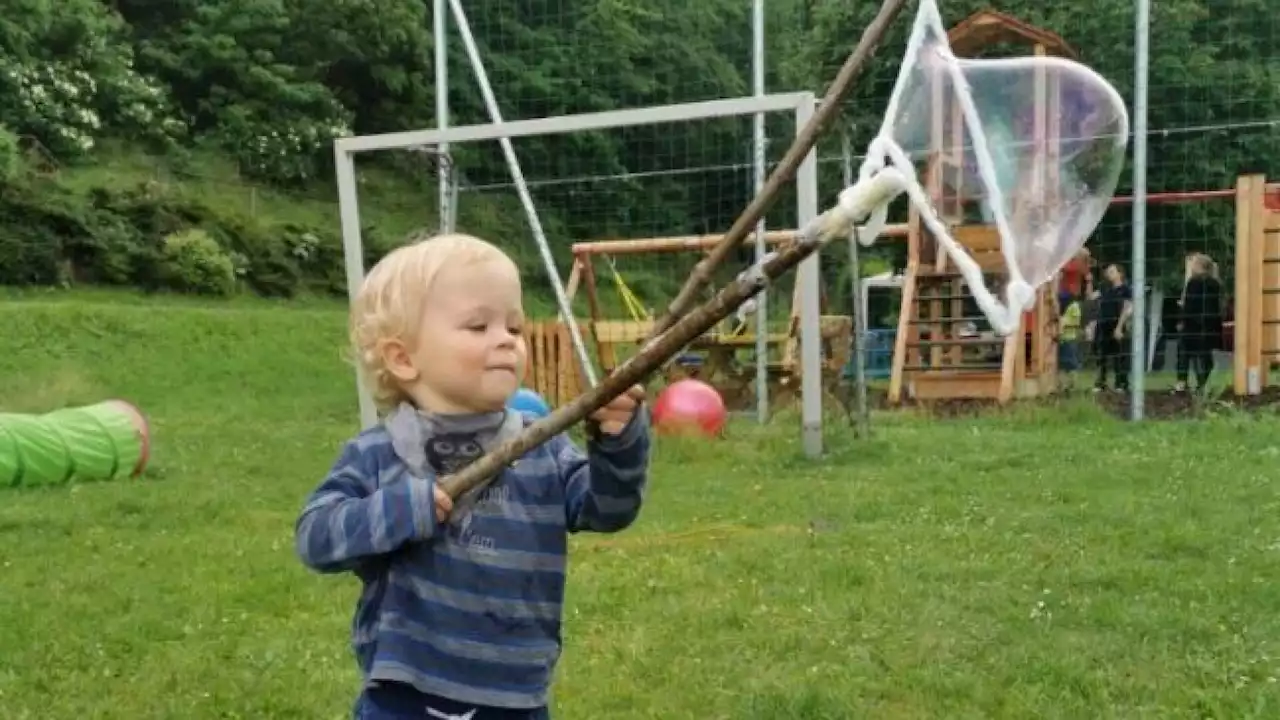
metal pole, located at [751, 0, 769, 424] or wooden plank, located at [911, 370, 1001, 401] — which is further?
wooden plank, located at [911, 370, 1001, 401]

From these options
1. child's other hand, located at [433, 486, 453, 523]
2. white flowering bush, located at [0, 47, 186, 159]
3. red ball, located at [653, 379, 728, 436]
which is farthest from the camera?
white flowering bush, located at [0, 47, 186, 159]

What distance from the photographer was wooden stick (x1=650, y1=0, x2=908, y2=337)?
1.90 metres

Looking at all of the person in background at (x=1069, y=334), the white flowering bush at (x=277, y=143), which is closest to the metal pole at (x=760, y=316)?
the person in background at (x=1069, y=334)

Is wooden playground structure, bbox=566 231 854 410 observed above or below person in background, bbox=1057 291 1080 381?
above

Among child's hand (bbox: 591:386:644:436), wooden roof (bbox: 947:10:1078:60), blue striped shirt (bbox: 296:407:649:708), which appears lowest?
blue striped shirt (bbox: 296:407:649:708)

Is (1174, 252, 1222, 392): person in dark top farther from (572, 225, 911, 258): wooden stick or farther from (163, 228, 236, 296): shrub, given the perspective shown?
(163, 228, 236, 296): shrub

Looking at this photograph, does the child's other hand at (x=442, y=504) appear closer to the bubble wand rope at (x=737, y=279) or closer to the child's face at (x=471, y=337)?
the bubble wand rope at (x=737, y=279)

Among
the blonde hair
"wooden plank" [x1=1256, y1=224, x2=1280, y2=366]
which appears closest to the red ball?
"wooden plank" [x1=1256, y1=224, x2=1280, y2=366]

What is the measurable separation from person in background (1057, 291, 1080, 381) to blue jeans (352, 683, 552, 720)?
18267mm

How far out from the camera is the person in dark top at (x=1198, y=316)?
16.2m

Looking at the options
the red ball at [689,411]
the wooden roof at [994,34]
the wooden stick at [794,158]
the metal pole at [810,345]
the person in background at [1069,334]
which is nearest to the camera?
the wooden stick at [794,158]

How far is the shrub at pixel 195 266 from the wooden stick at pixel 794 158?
25664 millimetres

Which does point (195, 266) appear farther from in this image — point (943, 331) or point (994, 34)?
point (994, 34)

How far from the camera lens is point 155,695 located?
15.7 ft
